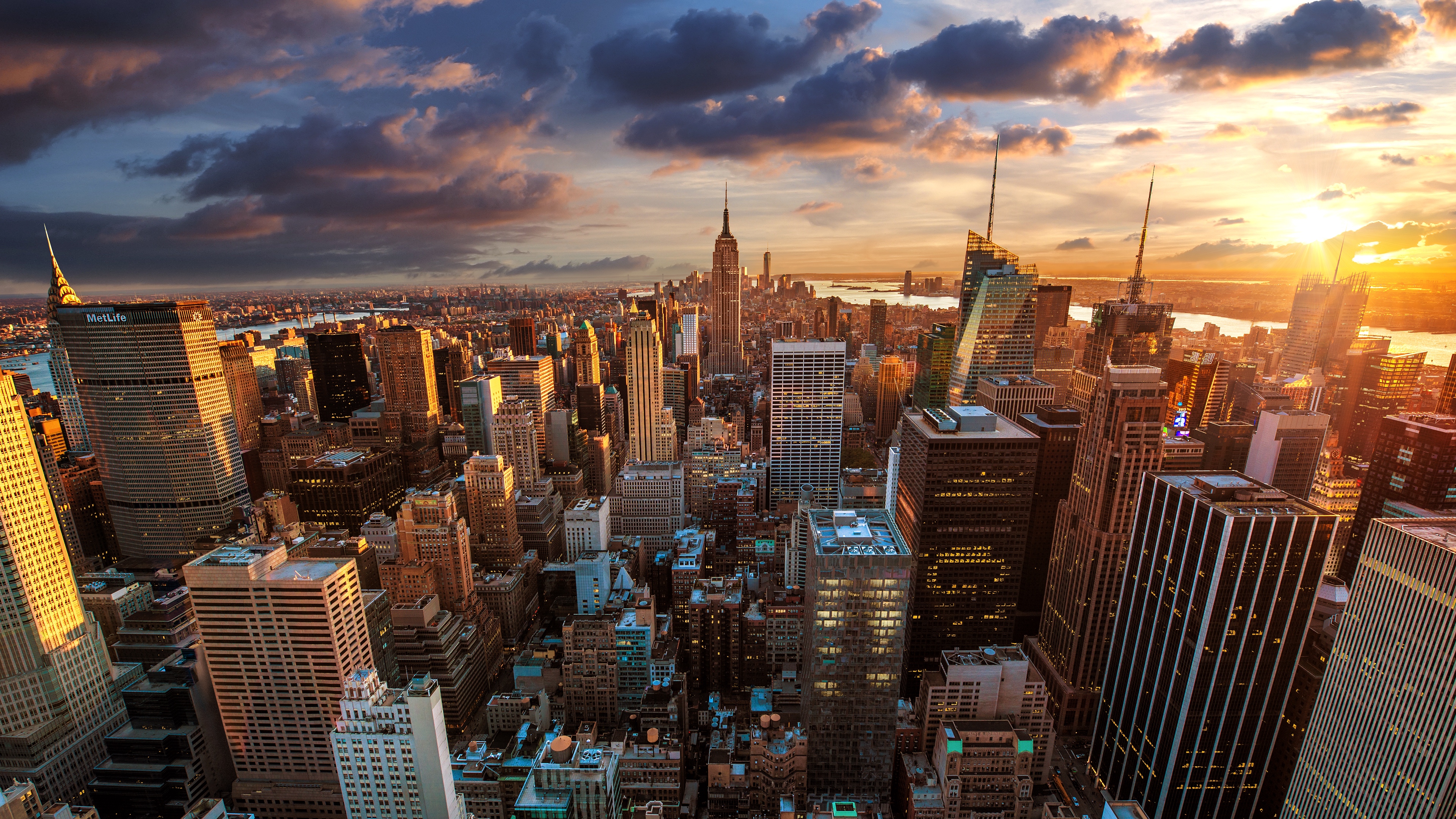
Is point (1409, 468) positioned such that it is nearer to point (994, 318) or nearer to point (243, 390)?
point (994, 318)

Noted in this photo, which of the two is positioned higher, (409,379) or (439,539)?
(409,379)

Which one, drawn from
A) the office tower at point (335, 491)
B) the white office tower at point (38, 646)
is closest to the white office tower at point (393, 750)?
the white office tower at point (38, 646)

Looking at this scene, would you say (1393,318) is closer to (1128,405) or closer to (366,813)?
(1128,405)

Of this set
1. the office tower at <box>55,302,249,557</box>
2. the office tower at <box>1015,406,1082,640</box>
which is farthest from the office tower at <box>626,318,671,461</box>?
the office tower at <box>1015,406,1082,640</box>

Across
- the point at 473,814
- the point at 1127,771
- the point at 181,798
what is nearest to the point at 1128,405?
the point at 1127,771

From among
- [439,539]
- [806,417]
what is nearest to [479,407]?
[439,539]
